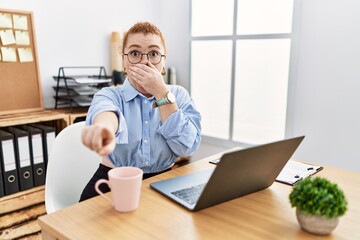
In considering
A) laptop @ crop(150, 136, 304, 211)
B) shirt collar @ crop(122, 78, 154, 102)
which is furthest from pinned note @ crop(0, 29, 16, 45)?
laptop @ crop(150, 136, 304, 211)

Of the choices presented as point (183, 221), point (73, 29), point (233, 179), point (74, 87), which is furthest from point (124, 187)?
point (73, 29)

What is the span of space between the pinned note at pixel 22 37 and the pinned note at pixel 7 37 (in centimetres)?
3

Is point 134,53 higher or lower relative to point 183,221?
higher

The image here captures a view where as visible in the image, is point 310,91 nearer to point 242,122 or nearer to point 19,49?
point 242,122

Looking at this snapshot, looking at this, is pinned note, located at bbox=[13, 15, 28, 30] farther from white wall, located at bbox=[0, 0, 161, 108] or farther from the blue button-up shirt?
the blue button-up shirt

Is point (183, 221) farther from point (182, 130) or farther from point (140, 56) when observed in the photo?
point (140, 56)

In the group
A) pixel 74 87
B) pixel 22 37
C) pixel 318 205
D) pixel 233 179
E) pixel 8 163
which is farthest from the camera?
pixel 74 87

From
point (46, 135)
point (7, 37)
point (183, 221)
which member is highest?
point (7, 37)

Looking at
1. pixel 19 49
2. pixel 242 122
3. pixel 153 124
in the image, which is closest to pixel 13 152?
pixel 19 49

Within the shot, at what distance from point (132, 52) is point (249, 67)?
1.58 meters

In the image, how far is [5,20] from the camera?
1.98 meters

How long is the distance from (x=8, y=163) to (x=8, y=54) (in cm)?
71

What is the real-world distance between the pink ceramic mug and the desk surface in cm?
2

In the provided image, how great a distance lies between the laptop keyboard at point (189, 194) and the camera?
825 millimetres
